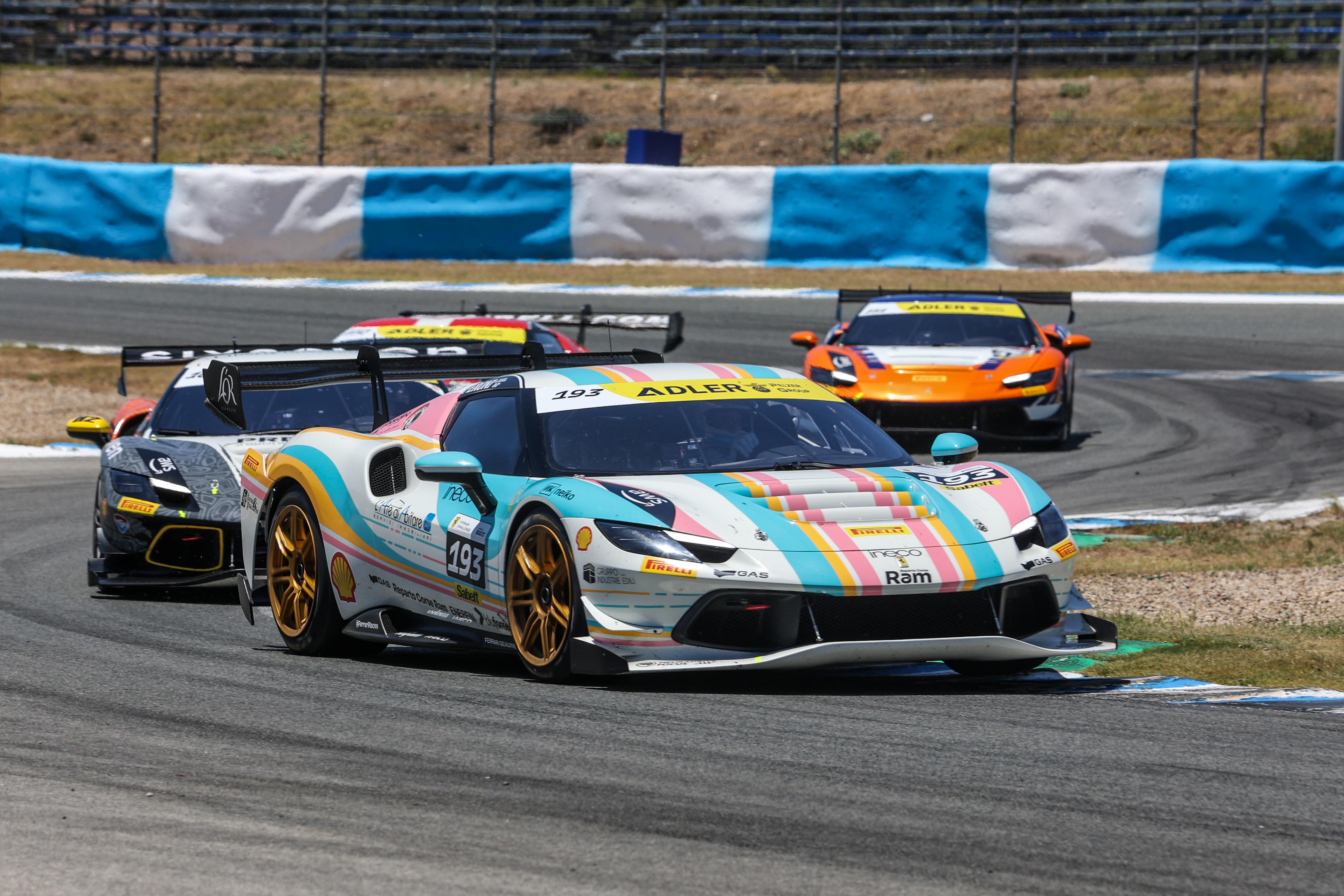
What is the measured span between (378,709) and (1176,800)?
2592mm

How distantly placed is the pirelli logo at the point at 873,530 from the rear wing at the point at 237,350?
4503mm

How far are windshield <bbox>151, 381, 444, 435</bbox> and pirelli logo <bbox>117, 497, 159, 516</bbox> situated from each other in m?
0.72

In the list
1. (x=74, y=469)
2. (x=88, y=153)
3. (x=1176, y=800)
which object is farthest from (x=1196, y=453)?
(x=88, y=153)


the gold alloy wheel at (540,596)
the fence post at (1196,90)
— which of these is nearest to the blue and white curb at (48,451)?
the gold alloy wheel at (540,596)

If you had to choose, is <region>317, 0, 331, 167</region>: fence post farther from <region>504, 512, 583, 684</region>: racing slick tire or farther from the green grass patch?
<region>504, 512, 583, 684</region>: racing slick tire

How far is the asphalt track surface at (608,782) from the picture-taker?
402 centimetres

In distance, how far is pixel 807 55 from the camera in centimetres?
3180

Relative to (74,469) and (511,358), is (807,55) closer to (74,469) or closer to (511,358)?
(74,469)

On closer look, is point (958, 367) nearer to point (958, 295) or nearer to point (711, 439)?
point (958, 295)

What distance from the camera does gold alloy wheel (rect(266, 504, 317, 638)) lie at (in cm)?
763

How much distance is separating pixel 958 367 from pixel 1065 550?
8.63m

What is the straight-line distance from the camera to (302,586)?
768 cm

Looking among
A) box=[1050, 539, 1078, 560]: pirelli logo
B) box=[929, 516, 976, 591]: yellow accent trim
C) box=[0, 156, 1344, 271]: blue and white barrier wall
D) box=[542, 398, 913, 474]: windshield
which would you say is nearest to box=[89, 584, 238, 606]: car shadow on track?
box=[542, 398, 913, 474]: windshield

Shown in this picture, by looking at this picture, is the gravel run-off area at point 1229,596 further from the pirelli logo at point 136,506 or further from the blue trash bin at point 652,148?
the blue trash bin at point 652,148
